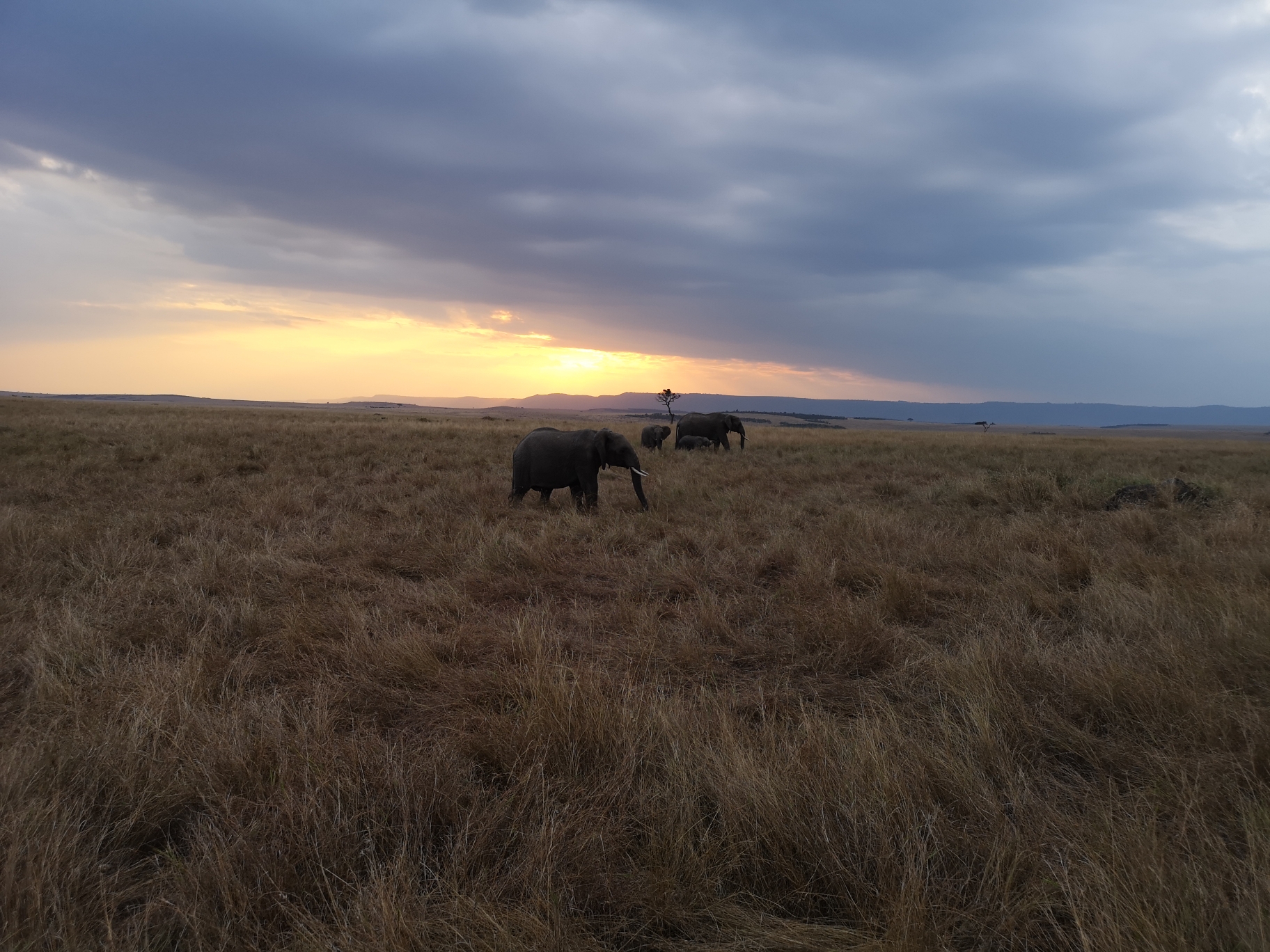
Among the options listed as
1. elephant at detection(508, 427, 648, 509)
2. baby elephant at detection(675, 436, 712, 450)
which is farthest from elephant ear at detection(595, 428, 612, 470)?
baby elephant at detection(675, 436, 712, 450)

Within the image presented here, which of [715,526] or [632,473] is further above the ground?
[632,473]

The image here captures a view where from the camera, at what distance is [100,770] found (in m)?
2.64

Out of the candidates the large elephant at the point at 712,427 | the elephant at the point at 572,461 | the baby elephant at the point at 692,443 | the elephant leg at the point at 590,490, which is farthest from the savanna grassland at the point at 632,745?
the large elephant at the point at 712,427

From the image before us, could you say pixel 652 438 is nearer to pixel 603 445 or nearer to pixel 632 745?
pixel 603 445

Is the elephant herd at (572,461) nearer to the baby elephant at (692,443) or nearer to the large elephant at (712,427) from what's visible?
the baby elephant at (692,443)

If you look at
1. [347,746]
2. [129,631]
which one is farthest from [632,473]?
[347,746]

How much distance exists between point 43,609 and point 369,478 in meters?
9.56

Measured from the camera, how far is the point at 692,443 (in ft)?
84.3

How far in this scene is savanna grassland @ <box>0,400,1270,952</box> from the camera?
1946mm

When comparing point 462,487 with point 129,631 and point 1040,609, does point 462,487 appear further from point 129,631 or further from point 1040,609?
point 1040,609

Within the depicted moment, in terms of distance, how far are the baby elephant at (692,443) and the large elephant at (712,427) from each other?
0.26m

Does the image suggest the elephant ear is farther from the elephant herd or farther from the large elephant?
the large elephant

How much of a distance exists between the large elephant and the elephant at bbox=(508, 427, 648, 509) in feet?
51.4

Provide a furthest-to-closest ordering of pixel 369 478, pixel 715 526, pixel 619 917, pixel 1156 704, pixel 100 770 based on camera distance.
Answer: pixel 369 478 < pixel 715 526 < pixel 1156 704 < pixel 100 770 < pixel 619 917
